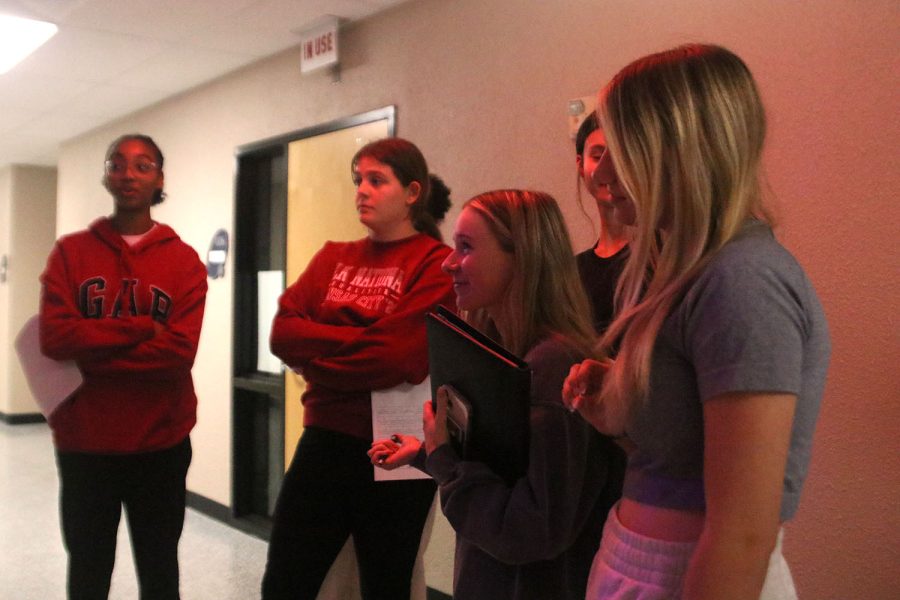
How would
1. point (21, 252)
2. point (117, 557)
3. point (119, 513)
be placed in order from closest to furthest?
point (119, 513) < point (117, 557) < point (21, 252)

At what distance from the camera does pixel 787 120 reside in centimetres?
214

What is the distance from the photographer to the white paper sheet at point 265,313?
4.55 meters

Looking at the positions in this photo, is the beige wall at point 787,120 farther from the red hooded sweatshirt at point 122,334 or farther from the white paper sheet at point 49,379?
the white paper sheet at point 49,379

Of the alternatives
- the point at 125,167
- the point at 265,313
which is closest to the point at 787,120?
the point at 125,167

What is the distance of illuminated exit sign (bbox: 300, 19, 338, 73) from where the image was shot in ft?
12.3

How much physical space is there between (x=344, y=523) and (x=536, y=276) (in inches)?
37.4

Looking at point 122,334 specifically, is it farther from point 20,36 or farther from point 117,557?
point 20,36

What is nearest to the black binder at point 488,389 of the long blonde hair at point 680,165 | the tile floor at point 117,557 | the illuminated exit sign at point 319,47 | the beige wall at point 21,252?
the long blonde hair at point 680,165

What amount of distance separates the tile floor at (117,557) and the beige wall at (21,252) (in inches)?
119

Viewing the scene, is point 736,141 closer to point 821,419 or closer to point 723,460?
point 723,460

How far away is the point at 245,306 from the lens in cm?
468

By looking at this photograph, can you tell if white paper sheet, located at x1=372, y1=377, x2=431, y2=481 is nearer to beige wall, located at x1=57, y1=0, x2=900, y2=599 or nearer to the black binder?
the black binder

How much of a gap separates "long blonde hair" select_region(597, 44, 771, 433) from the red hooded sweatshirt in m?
1.66

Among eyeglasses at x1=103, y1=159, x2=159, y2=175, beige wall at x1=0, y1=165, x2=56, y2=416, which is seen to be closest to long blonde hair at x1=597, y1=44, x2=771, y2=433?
eyeglasses at x1=103, y1=159, x2=159, y2=175
